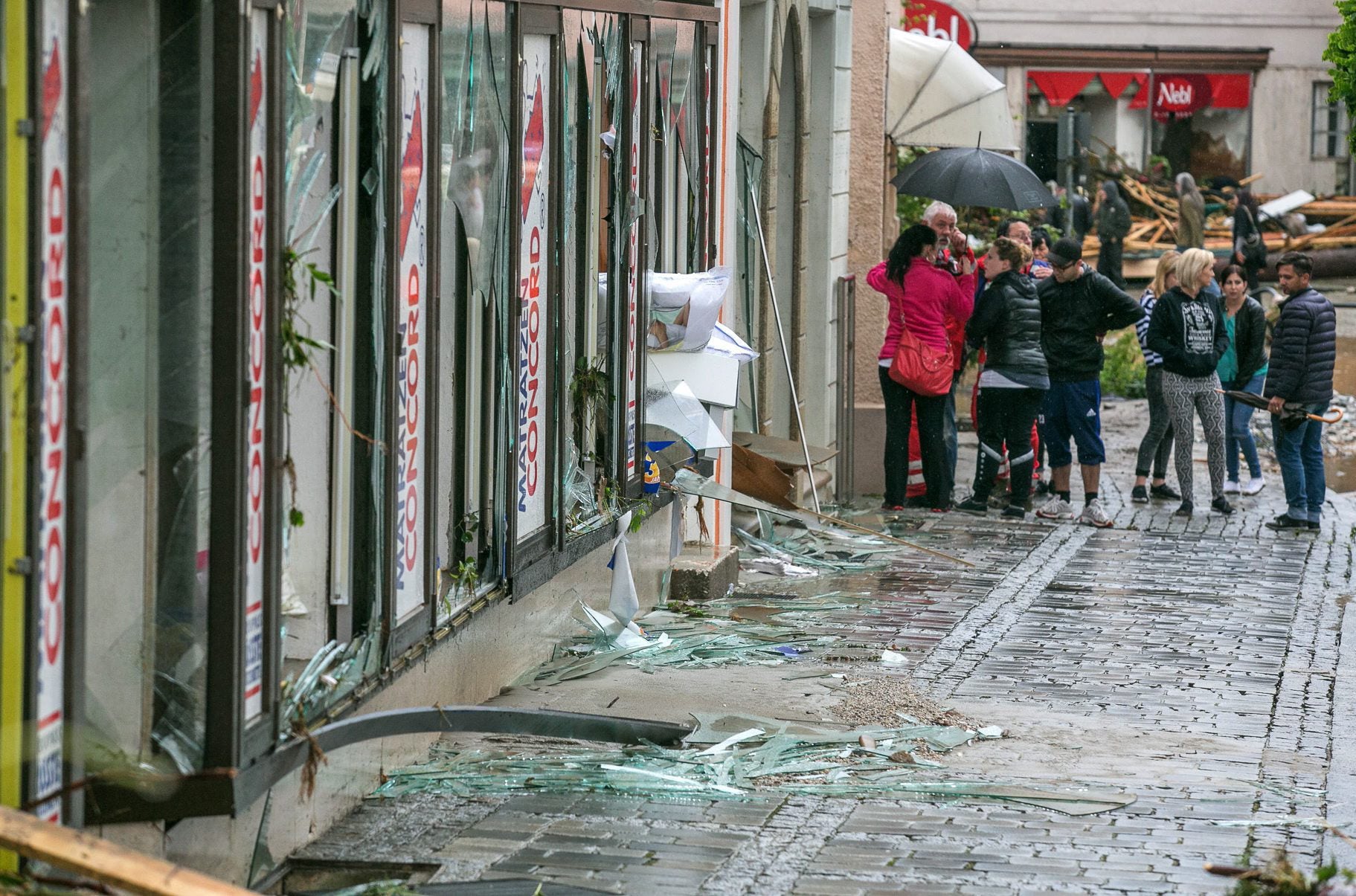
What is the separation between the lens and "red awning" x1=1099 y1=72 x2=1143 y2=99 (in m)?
39.0

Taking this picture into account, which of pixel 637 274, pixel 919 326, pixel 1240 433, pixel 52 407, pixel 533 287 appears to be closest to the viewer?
pixel 52 407

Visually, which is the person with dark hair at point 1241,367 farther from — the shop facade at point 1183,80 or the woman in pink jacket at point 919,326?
the shop facade at point 1183,80

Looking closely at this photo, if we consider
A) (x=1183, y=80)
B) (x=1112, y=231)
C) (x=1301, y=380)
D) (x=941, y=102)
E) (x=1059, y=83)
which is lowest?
(x=1301, y=380)

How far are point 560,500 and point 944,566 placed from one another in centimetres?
382

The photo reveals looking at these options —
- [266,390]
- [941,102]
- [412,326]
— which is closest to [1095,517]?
[941,102]

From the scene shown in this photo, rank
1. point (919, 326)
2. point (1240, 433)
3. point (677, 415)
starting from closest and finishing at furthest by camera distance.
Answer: point (677, 415)
point (919, 326)
point (1240, 433)

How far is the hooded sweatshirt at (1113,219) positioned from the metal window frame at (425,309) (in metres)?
20.3

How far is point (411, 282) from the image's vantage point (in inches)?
239

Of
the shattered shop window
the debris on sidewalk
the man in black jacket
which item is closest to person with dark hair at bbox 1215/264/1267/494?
the man in black jacket

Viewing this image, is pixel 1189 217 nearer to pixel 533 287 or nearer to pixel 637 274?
pixel 637 274

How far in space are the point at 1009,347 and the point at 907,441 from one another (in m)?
0.95

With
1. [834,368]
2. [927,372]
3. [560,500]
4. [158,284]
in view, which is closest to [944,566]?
[927,372]

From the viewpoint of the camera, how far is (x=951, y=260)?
12750 millimetres

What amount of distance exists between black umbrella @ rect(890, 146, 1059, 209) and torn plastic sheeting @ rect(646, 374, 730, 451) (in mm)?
4544
